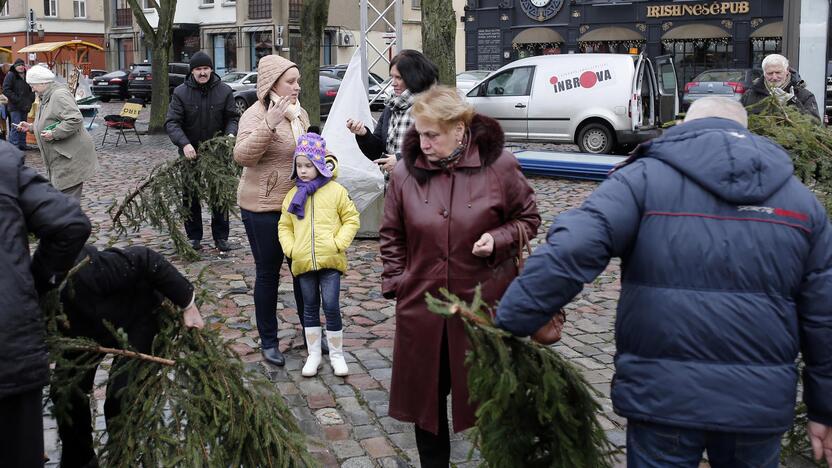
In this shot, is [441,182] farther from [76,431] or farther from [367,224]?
[367,224]

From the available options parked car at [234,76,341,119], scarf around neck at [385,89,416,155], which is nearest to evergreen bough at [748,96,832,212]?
scarf around neck at [385,89,416,155]

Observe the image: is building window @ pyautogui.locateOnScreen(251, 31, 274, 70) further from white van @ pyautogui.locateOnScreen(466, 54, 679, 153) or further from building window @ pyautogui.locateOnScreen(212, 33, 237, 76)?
white van @ pyautogui.locateOnScreen(466, 54, 679, 153)

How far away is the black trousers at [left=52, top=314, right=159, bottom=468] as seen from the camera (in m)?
3.75

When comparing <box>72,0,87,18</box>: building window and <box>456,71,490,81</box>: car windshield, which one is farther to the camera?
<box>72,0,87,18</box>: building window

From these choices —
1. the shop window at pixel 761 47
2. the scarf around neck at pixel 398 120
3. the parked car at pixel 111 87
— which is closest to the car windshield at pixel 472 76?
the shop window at pixel 761 47

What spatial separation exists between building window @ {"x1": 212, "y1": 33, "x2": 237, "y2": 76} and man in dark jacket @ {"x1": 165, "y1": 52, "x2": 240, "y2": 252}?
42.9 m

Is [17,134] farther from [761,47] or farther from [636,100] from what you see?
[761,47]

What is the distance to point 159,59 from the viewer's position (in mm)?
24125

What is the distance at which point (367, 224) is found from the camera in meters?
9.75

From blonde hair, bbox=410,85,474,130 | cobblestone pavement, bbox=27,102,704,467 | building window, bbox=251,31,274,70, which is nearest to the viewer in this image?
blonde hair, bbox=410,85,474,130

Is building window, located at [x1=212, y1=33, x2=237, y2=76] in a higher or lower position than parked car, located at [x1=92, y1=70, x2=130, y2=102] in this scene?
higher

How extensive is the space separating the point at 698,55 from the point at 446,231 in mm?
38906

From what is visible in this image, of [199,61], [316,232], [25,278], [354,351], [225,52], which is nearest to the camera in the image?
[25,278]

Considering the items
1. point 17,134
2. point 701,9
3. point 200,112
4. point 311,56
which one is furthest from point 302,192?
point 701,9
